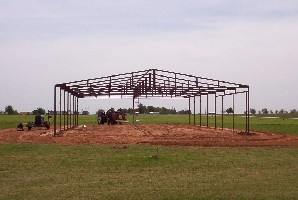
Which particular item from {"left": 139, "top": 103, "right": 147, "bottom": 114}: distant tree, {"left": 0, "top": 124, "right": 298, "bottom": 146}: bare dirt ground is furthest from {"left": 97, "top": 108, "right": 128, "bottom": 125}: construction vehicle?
{"left": 139, "top": 103, "right": 147, "bottom": 114}: distant tree

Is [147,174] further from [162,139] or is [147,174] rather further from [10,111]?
[10,111]

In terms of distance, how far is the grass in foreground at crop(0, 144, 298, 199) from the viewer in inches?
416

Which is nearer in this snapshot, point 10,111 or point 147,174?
point 147,174

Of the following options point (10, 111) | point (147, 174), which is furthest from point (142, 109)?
point (147, 174)

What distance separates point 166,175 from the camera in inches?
518

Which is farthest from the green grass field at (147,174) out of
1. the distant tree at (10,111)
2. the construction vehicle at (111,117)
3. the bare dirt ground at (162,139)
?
the distant tree at (10,111)

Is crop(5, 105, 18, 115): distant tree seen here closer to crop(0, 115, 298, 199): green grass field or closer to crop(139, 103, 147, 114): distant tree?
crop(139, 103, 147, 114): distant tree

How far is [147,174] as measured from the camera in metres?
13.3

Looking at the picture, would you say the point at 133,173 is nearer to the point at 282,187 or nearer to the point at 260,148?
the point at 282,187

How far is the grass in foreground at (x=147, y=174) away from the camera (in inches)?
416

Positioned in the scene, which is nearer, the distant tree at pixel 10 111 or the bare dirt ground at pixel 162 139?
the bare dirt ground at pixel 162 139

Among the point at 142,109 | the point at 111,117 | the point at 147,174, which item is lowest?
the point at 147,174

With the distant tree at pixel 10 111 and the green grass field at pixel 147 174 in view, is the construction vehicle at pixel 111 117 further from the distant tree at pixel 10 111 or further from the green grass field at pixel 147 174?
the distant tree at pixel 10 111

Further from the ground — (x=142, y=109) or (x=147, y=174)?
(x=142, y=109)
